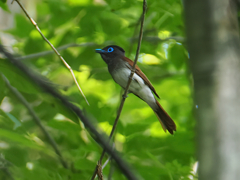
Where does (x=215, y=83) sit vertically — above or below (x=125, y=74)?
above

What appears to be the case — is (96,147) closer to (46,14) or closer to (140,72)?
(140,72)

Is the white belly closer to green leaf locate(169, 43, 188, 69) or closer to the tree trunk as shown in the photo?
green leaf locate(169, 43, 188, 69)

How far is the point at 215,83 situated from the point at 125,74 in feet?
8.79

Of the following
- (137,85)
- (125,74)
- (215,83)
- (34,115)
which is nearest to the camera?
(215,83)

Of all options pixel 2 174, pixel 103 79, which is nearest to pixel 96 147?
pixel 2 174

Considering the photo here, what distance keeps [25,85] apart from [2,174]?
1.14m

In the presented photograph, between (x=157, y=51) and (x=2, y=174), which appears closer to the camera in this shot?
(x=2, y=174)

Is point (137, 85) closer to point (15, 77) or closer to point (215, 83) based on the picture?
point (15, 77)

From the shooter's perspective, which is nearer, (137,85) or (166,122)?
(166,122)

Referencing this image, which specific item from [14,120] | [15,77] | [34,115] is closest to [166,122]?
[34,115]

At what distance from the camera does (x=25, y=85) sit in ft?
6.11

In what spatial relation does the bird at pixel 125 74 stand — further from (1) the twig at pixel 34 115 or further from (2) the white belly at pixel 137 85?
(1) the twig at pixel 34 115

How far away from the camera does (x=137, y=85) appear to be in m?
3.64

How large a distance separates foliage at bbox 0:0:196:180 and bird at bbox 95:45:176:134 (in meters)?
0.10
